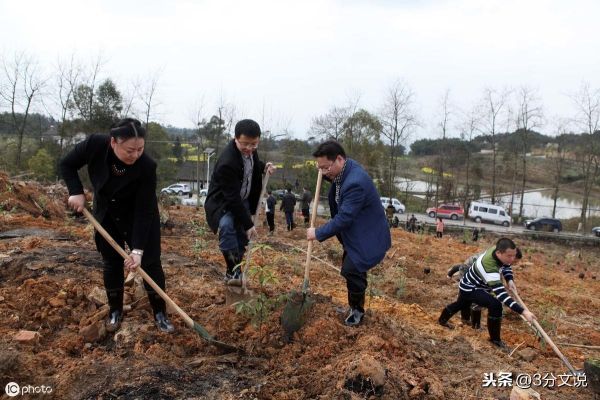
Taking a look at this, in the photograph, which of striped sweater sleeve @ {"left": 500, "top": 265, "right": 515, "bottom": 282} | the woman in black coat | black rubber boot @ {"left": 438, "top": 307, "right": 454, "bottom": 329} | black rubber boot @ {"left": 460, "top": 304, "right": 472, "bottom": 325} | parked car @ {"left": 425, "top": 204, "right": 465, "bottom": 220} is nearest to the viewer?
the woman in black coat

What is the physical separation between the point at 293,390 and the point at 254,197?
1.72 metres

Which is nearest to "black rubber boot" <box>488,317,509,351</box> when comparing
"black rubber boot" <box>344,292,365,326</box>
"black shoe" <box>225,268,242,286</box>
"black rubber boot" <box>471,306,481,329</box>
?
"black rubber boot" <box>471,306,481,329</box>

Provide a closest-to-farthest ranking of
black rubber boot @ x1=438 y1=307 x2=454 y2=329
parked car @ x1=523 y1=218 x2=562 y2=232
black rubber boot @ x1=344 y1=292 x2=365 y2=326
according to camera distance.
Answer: black rubber boot @ x1=344 y1=292 x2=365 y2=326 < black rubber boot @ x1=438 y1=307 x2=454 y2=329 < parked car @ x1=523 y1=218 x2=562 y2=232

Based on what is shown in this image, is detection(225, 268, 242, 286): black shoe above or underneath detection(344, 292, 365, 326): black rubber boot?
above

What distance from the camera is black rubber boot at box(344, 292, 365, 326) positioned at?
3580mm

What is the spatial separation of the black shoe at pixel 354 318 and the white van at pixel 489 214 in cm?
2767

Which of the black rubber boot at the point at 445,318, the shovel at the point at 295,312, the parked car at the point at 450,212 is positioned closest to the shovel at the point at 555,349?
the black rubber boot at the point at 445,318

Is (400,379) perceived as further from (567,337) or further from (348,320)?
(567,337)

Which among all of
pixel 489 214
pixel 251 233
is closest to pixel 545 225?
pixel 489 214

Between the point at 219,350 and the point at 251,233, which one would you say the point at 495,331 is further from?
the point at 219,350

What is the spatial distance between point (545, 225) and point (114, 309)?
2770cm

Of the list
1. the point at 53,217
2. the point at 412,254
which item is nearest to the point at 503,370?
the point at 412,254

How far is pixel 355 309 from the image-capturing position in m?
3.64

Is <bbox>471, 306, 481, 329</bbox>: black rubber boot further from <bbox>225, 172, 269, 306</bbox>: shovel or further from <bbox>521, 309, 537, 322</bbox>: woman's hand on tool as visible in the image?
<bbox>225, 172, 269, 306</bbox>: shovel
